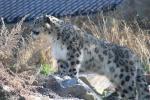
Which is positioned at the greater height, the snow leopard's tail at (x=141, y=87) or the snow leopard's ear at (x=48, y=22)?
the snow leopard's ear at (x=48, y=22)

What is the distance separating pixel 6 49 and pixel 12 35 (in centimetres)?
26

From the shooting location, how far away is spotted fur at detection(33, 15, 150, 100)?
432 inches

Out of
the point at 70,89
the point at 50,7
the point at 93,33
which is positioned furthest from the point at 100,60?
the point at 50,7

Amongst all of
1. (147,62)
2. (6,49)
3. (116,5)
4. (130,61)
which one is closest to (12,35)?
(6,49)

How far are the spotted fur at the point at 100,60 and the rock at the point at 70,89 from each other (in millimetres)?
1109

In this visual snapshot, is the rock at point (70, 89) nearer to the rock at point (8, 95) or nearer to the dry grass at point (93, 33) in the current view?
the dry grass at point (93, 33)

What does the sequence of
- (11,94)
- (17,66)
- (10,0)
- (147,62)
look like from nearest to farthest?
(11,94) → (17,66) → (147,62) → (10,0)

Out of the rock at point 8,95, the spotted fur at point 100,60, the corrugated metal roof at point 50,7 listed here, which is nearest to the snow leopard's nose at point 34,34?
the spotted fur at point 100,60

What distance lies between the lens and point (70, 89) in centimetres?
956

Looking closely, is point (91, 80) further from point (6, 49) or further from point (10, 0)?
point (10, 0)

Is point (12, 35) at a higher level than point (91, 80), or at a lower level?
higher

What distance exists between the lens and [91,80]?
1122 cm

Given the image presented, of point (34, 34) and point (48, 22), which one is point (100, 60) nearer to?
point (48, 22)

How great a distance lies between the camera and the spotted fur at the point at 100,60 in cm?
1097
